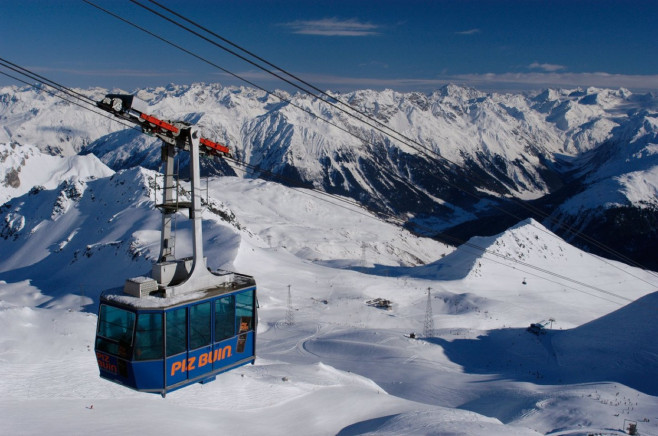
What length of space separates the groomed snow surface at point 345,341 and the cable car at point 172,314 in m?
11.1

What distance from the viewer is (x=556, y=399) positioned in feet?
106

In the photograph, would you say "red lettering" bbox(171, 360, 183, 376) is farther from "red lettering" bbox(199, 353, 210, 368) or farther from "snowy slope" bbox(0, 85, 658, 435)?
"snowy slope" bbox(0, 85, 658, 435)

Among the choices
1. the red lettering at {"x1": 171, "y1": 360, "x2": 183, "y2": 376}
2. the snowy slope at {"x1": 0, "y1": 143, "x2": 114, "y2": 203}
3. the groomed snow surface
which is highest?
the snowy slope at {"x1": 0, "y1": 143, "x2": 114, "y2": 203}

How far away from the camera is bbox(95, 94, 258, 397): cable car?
1459 centimetres

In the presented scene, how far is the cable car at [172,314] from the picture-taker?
14.6 m

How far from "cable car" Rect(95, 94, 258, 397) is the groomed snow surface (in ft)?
36.3

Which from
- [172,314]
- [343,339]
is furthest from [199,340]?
[343,339]

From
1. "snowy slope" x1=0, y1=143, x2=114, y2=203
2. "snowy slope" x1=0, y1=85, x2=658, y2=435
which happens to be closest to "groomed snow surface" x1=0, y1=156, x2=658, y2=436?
"snowy slope" x1=0, y1=85, x2=658, y2=435

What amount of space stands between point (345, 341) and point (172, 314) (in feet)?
120

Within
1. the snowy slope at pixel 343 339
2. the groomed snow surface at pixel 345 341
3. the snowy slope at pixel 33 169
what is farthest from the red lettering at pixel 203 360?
the snowy slope at pixel 33 169

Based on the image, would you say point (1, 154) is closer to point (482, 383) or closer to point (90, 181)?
point (90, 181)

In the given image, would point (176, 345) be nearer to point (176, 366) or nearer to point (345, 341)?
point (176, 366)

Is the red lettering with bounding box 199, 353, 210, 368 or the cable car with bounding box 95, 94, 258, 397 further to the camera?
the red lettering with bounding box 199, 353, 210, 368

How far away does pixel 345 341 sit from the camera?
163ft
